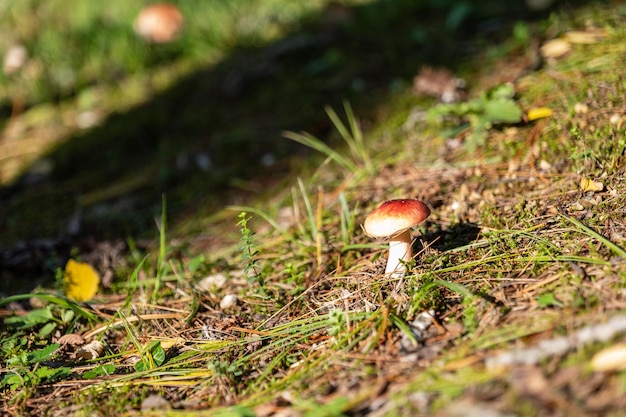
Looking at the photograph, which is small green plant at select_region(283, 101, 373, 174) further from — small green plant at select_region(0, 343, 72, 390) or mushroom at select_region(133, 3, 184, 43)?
mushroom at select_region(133, 3, 184, 43)

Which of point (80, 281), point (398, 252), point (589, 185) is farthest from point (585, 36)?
point (80, 281)

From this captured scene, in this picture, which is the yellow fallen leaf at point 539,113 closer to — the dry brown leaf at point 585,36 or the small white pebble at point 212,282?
the dry brown leaf at point 585,36

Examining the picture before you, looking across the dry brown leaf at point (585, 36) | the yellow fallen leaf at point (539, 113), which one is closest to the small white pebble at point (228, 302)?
the yellow fallen leaf at point (539, 113)

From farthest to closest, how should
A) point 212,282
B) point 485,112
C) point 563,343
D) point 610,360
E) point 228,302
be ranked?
point 485,112 → point 212,282 → point 228,302 → point 563,343 → point 610,360

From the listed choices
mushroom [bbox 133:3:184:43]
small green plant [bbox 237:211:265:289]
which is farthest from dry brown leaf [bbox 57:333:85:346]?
mushroom [bbox 133:3:184:43]

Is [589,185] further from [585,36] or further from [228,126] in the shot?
[228,126]
